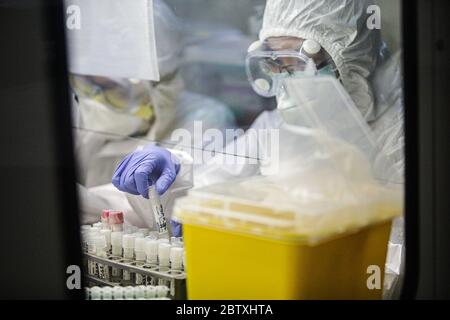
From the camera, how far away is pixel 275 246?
1.12 meters

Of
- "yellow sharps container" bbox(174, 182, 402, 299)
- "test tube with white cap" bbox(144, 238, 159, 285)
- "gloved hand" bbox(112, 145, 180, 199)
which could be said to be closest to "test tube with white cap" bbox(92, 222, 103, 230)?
"gloved hand" bbox(112, 145, 180, 199)

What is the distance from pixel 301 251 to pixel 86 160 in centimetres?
174

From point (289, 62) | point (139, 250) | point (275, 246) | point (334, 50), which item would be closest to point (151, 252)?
point (139, 250)

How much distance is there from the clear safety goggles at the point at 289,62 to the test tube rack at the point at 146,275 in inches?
28.9

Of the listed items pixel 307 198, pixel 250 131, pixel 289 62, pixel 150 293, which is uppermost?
pixel 289 62

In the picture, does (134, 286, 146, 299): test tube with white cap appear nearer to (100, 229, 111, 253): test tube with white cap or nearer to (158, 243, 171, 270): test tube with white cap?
(158, 243, 171, 270): test tube with white cap

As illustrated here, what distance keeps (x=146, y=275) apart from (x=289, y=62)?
846mm

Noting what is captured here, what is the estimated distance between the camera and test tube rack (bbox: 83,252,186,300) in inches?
51.6

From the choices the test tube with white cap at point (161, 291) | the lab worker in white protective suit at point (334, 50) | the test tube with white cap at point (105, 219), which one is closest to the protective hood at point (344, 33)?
the lab worker in white protective suit at point (334, 50)

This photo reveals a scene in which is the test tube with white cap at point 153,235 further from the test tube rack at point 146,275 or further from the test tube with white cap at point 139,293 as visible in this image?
the test tube with white cap at point 139,293

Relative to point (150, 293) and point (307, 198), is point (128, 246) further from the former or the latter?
point (307, 198)

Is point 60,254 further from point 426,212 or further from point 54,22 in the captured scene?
point 426,212

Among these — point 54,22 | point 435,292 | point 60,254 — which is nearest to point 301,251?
point 435,292

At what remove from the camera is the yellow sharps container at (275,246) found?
110 cm
